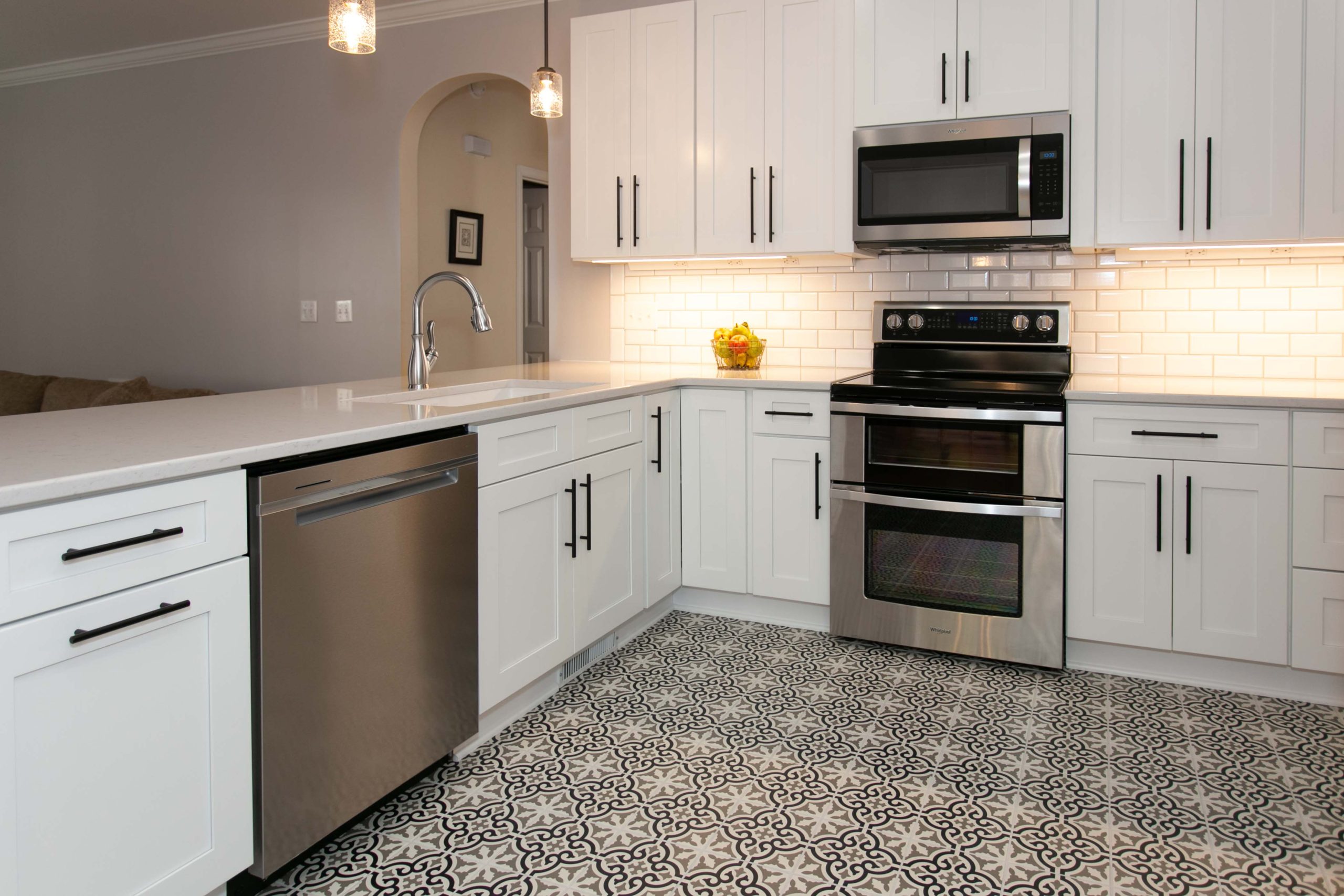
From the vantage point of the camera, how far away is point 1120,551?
2.88 meters

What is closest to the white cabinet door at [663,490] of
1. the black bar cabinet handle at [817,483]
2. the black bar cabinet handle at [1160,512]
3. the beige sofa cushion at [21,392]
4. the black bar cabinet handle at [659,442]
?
the black bar cabinet handle at [659,442]

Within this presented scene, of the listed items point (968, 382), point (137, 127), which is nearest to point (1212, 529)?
point (968, 382)

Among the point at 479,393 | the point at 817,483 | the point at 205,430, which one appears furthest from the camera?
the point at 817,483

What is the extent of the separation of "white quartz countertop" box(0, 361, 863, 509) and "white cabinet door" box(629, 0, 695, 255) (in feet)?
2.66

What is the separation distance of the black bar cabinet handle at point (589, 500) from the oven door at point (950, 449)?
2.86ft

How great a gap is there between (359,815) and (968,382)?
92.4 inches

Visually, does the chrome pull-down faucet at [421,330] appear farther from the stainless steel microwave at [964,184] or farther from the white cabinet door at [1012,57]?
the white cabinet door at [1012,57]

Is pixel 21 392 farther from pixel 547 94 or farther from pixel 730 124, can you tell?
pixel 730 124

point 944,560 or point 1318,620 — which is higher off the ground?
point 944,560

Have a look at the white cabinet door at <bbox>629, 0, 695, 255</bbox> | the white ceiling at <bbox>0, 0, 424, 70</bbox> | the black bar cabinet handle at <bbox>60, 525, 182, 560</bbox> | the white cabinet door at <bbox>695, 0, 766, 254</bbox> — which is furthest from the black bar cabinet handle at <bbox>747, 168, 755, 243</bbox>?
the black bar cabinet handle at <bbox>60, 525, 182, 560</bbox>

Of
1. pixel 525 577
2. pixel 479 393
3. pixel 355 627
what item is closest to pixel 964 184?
pixel 479 393

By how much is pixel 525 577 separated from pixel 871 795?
1.04 metres

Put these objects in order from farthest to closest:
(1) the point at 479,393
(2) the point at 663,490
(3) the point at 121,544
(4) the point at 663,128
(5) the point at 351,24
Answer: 1. (4) the point at 663,128
2. (2) the point at 663,490
3. (1) the point at 479,393
4. (5) the point at 351,24
5. (3) the point at 121,544

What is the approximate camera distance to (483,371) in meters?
3.51
